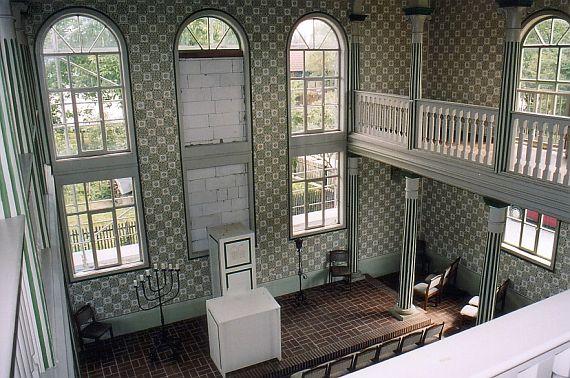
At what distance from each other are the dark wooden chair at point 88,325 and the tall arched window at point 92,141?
834 millimetres

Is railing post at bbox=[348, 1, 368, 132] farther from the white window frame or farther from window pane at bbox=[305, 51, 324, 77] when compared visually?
the white window frame

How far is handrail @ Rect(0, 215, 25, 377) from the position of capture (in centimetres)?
122

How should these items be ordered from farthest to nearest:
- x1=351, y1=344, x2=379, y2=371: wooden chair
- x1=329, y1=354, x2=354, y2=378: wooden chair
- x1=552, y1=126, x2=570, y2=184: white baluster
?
x1=351, y1=344, x2=379, y2=371: wooden chair < x1=329, y1=354, x2=354, y2=378: wooden chair < x1=552, y1=126, x2=570, y2=184: white baluster

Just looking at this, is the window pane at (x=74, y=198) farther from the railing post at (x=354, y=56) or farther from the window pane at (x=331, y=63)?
the railing post at (x=354, y=56)

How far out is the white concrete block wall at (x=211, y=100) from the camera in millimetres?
12625

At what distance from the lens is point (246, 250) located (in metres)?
12.8

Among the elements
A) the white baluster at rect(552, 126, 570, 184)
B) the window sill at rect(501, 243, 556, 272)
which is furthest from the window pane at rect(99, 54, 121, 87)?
the window sill at rect(501, 243, 556, 272)

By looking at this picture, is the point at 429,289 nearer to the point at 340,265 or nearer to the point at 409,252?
the point at 409,252

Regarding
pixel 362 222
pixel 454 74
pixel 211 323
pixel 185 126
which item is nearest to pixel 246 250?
pixel 211 323

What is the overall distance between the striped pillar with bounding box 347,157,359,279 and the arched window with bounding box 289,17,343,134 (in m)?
1.21

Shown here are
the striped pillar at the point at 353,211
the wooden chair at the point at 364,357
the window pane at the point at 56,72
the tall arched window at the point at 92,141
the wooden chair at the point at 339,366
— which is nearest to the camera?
the wooden chair at the point at 339,366

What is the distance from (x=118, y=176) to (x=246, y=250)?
3.50 meters

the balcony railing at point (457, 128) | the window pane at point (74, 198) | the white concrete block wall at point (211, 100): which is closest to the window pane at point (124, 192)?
the window pane at point (74, 198)

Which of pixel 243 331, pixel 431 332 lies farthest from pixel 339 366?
pixel 431 332
